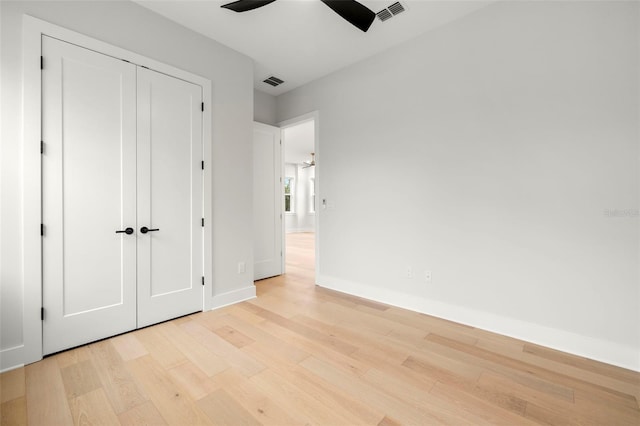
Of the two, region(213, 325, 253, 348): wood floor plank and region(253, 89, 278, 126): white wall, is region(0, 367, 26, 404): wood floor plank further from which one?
region(253, 89, 278, 126): white wall

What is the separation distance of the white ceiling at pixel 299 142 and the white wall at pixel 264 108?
0.70m

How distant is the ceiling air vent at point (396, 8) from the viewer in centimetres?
255

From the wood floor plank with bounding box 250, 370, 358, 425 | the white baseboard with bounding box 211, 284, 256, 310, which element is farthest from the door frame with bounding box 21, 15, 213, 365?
the wood floor plank with bounding box 250, 370, 358, 425

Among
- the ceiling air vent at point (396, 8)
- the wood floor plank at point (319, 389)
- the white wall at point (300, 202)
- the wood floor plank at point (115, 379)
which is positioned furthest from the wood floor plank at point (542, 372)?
the white wall at point (300, 202)

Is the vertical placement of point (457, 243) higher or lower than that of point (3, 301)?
higher

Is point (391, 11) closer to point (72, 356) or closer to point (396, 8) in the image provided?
point (396, 8)

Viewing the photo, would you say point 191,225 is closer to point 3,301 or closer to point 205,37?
point 3,301

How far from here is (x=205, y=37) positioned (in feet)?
9.99

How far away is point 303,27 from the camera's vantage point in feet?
9.53

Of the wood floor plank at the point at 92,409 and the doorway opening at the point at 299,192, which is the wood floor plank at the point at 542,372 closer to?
the wood floor plank at the point at 92,409

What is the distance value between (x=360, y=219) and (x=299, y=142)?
16.8ft

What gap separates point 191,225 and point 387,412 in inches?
96.4

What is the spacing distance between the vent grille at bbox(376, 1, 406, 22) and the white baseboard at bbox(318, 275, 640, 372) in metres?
2.94

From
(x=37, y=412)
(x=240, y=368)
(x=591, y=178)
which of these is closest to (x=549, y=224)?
(x=591, y=178)
